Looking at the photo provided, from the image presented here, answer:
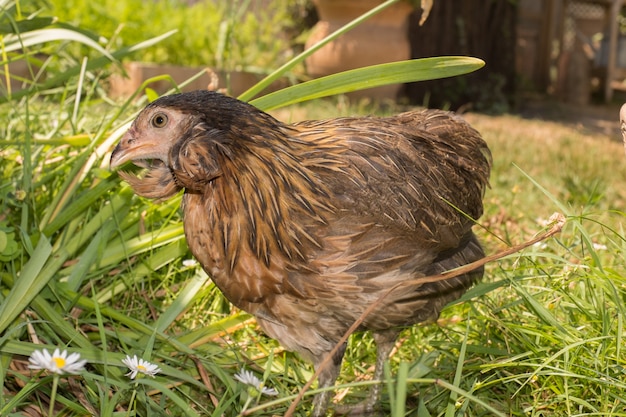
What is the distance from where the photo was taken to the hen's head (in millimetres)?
1789

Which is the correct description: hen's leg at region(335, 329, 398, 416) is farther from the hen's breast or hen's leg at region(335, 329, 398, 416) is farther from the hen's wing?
the hen's wing

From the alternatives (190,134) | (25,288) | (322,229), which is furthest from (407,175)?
(25,288)

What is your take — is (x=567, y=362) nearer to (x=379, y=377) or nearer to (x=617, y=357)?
(x=617, y=357)

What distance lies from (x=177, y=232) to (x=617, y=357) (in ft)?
4.93

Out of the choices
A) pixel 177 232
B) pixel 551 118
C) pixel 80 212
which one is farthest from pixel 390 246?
pixel 551 118

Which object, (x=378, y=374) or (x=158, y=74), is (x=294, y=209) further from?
(x=158, y=74)

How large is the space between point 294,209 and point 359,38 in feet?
20.1

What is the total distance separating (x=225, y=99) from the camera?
187cm

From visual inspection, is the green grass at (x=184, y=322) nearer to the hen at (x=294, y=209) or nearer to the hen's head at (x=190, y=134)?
the hen at (x=294, y=209)

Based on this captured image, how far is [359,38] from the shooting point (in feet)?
25.3

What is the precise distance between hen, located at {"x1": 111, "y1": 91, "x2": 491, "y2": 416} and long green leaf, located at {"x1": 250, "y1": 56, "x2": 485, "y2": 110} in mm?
245

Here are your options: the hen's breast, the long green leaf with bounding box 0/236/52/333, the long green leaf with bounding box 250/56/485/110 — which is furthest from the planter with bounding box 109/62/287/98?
the hen's breast

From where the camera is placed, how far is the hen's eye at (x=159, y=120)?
1.82 metres

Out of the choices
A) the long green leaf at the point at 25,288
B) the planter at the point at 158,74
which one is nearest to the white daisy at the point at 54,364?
the long green leaf at the point at 25,288
